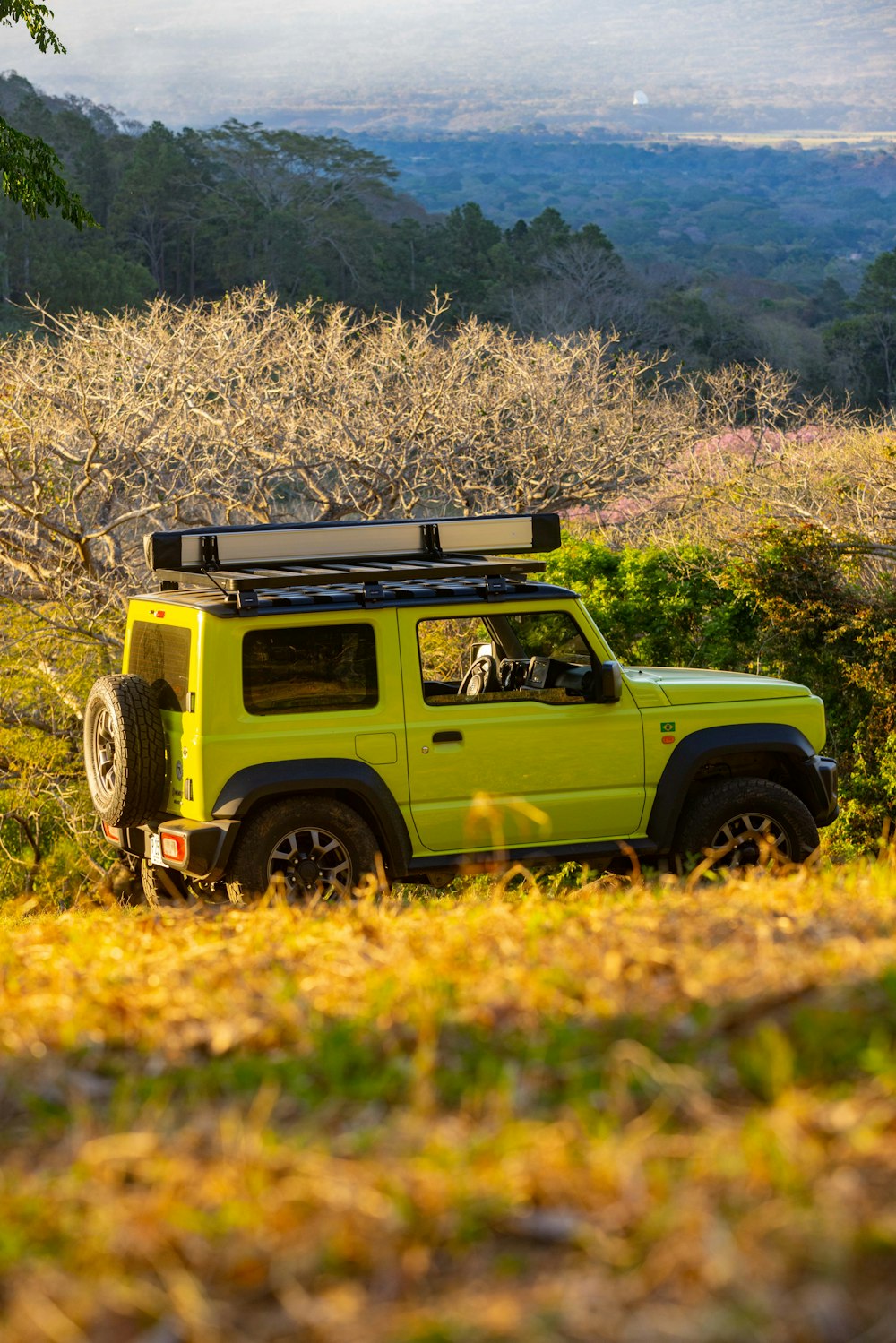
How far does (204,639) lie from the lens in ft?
23.7

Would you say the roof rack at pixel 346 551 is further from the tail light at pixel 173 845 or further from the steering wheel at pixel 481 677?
the tail light at pixel 173 845

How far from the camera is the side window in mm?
7898

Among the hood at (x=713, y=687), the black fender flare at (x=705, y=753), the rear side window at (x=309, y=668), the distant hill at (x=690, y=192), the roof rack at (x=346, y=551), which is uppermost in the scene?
the distant hill at (x=690, y=192)

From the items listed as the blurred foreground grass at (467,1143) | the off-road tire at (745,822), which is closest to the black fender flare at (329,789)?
the off-road tire at (745,822)

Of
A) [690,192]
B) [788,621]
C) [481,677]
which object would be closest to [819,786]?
[481,677]

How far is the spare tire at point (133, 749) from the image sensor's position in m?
7.39

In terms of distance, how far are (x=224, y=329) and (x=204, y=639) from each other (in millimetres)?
15367

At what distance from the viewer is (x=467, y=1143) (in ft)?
10.0

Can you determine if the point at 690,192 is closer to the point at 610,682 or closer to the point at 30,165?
the point at 30,165

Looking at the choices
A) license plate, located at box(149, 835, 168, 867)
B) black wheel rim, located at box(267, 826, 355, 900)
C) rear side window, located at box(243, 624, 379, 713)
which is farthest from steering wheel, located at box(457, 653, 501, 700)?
license plate, located at box(149, 835, 168, 867)

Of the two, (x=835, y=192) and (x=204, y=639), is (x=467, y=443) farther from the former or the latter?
(x=835, y=192)

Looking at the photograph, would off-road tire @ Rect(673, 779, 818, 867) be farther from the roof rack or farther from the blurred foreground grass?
the blurred foreground grass

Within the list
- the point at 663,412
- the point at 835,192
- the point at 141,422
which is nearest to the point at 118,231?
the point at 663,412

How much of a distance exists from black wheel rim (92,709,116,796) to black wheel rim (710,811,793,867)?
134 inches
